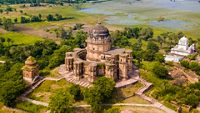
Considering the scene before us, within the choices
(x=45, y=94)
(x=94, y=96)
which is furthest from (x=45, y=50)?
(x=94, y=96)

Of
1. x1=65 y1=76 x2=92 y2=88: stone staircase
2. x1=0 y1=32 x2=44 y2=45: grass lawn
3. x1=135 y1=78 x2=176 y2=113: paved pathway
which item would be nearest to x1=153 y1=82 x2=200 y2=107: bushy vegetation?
x1=135 y1=78 x2=176 y2=113: paved pathway

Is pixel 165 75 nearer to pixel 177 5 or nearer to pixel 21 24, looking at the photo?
pixel 21 24

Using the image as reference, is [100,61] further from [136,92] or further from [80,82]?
[136,92]

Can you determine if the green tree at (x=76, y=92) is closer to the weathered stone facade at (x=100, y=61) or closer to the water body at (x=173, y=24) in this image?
the weathered stone facade at (x=100, y=61)

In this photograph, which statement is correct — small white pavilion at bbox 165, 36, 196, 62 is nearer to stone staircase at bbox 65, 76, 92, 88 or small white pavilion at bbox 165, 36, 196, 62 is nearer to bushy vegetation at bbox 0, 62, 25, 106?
stone staircase at bbox 65, 76, 92, 88

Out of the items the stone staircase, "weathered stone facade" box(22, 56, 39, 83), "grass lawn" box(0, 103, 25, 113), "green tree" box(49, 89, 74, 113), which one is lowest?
"grass lawn" box(0, 103, 25, 113)

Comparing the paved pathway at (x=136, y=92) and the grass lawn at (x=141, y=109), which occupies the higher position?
the paved pathway at (x=136, y=92)

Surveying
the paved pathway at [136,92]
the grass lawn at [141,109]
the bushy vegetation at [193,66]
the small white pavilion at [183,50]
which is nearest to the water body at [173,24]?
the small white pavilion at [183,50]
